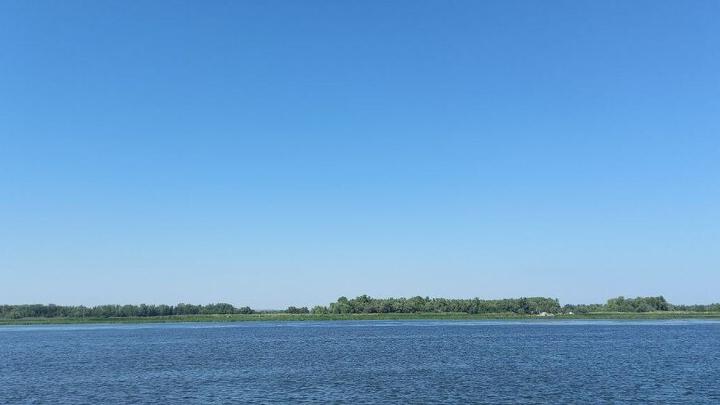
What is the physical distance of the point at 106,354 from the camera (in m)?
83.7

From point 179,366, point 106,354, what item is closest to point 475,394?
point 179,366

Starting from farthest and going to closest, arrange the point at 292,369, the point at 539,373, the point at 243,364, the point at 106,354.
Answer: the point at 106,354, the point at 243,364, the point at 292,369, the point at 539,373

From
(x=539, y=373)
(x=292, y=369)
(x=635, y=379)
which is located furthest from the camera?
(x=292, y=369)

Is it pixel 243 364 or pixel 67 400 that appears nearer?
pixel 67 400

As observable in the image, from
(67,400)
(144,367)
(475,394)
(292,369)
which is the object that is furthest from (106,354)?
(475,394)

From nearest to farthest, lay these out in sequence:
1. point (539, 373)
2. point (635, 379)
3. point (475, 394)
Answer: point (475, 394)
point (635, 379)
point (539, 373)

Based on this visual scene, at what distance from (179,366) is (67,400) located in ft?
73.3

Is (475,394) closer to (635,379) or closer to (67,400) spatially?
(635,379)

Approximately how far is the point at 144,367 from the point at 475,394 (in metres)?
38.8

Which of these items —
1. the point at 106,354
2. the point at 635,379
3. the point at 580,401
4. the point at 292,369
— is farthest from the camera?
the point at 106,354

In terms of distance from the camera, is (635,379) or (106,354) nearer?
(635,379)

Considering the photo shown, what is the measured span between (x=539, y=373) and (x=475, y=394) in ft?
48.2

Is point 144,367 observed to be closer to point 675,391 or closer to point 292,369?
point 292,369

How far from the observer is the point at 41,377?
189ft
